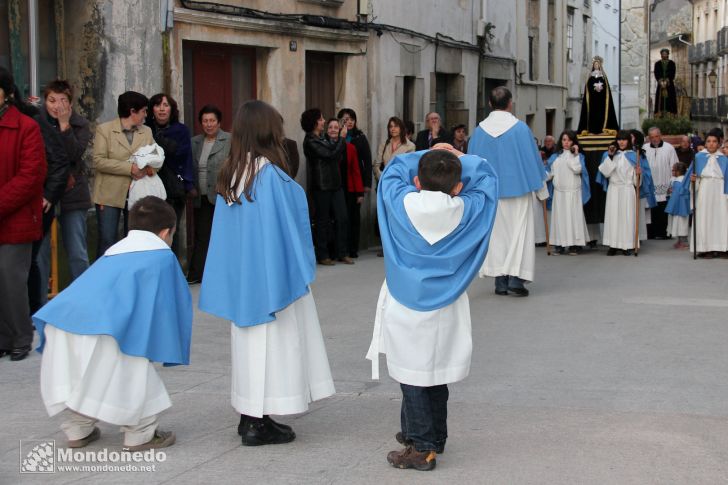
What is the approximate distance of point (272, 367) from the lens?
576cm

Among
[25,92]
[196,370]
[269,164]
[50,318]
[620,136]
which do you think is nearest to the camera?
[50,318]

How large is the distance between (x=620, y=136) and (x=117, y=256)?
1177 cm

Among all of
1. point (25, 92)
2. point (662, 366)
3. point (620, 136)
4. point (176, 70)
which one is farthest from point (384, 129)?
point (662, 366)

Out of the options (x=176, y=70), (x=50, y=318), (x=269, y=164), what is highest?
(x=176, y=70)

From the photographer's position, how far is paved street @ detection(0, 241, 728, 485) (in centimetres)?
540

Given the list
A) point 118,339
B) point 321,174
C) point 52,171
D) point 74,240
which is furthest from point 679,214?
point 118,339

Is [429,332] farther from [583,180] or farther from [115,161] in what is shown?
[583,180]

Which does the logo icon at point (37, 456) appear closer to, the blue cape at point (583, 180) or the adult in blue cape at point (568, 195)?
the adult in blue cape at point (568, 195)

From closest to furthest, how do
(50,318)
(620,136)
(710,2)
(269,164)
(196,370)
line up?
1. (50,318)
2. (269,164)
3. (196,370)
4. (620,136)
5. (710,2)

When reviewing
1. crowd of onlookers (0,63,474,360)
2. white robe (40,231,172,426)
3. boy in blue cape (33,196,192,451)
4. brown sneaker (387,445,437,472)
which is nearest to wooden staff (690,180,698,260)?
crowd of onlookers (0,63,474,360)

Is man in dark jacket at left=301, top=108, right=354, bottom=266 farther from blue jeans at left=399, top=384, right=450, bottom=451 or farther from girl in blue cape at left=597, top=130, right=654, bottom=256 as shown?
blue jeans at left=399, top=384, right=450, bottom=451

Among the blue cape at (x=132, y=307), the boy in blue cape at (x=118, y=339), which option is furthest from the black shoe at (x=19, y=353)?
the blue cape at (x=132, y=307)

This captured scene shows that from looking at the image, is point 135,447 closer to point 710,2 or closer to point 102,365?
point 102,365

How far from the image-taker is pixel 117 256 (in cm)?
565
